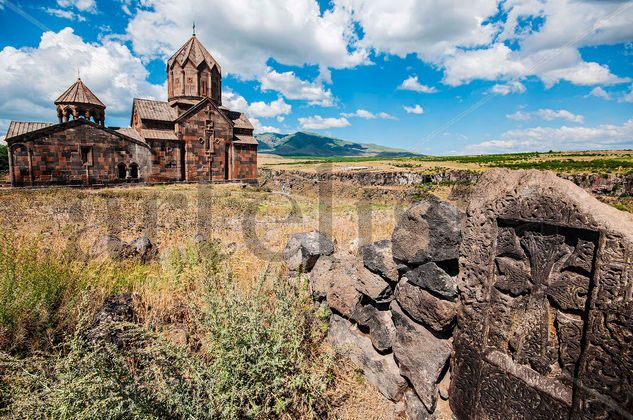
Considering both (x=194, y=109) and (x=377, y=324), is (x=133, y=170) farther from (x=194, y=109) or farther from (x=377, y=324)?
(x=377, y=324)

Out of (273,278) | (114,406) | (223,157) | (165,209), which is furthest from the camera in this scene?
(223,157)

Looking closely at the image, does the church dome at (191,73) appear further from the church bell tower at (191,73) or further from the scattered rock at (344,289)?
the scattered rock at (344,289)

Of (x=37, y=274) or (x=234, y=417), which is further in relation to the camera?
(x=37, y=274)

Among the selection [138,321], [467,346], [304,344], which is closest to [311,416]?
[304,344]

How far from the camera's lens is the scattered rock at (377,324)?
3232mm

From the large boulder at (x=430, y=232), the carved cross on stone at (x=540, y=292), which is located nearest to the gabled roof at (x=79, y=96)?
the large boulder at (x=430, y=232)

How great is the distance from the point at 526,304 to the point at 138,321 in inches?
140

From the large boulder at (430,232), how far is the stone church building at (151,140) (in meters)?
22.7

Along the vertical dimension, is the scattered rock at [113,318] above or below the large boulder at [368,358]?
above

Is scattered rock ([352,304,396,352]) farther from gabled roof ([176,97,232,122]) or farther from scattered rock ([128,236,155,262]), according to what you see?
gabled roof ([176,97,232,122])

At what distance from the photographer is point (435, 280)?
2.71 metres

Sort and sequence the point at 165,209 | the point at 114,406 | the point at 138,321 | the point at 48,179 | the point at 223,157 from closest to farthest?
the point at 114,406
the point at 138,321
the point at 165,209
the point at 48,179
the point at 223,157

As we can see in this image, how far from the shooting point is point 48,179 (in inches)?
754

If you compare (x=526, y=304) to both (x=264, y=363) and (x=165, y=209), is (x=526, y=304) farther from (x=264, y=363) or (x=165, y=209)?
(x=165, y=209)
